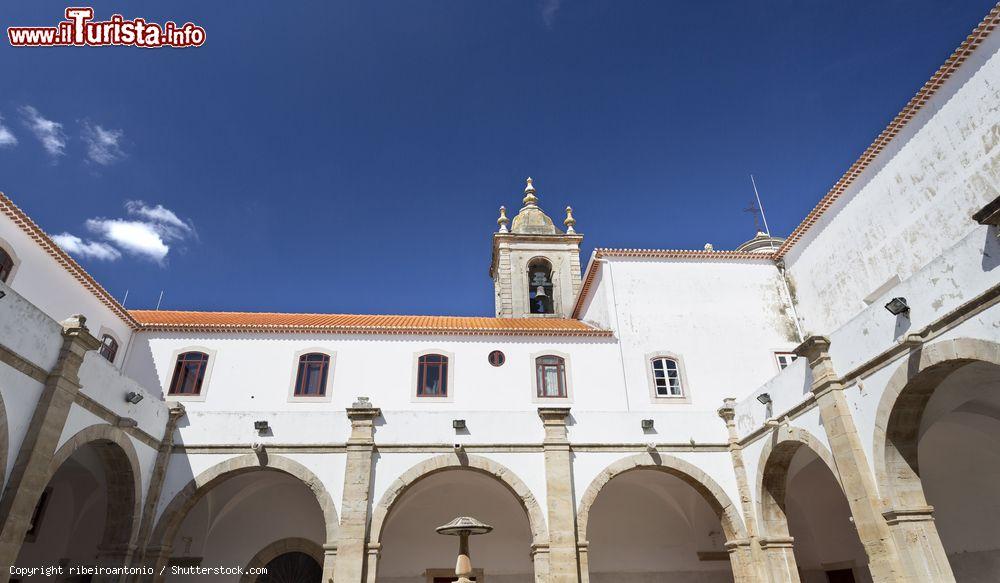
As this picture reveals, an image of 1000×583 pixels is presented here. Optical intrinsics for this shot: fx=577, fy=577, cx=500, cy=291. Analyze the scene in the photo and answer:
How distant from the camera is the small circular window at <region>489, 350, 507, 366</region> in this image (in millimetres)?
15708

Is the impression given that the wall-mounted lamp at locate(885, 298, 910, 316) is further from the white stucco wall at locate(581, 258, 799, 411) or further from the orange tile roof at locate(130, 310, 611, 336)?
the orange tile roof at locate(130, 310, 611, 336)

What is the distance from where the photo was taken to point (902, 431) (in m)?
8.08

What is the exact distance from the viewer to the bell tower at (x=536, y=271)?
938 inches

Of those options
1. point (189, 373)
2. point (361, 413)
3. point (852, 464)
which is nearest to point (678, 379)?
point (852, 464)

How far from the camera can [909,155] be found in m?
12.1

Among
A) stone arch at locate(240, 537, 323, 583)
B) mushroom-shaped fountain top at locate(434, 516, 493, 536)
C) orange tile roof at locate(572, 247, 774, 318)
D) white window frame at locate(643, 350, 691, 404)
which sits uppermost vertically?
orange tile roof at locate(572, 247, 774, 318)

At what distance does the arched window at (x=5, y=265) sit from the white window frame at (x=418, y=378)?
9.02 meters

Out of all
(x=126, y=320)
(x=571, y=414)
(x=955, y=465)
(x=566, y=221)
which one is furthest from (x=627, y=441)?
(x=566, y=221)

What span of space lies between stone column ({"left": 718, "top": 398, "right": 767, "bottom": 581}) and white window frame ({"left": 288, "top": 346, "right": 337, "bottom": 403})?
9533 mm

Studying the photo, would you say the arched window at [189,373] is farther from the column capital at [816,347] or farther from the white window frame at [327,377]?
the column capital at [816,347]

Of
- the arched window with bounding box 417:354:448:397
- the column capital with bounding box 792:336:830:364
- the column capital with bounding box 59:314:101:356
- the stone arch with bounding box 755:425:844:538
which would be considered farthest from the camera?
the arched window with bounding box 417:354:448:397

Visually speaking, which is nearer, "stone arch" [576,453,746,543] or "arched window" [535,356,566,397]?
"stone arch" [576,453,746,543]

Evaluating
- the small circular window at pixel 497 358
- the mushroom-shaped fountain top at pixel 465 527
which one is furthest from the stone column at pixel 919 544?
the small circular window at pixel 497 358

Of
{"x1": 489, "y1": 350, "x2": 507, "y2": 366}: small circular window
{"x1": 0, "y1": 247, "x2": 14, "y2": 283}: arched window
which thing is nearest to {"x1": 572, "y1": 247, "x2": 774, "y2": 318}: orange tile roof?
{"x1": 489, "y1": 350, "x2": 507, "y2": 366}: small circular window
